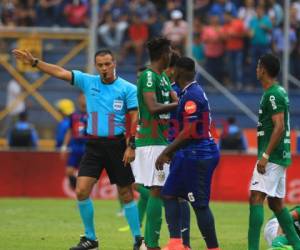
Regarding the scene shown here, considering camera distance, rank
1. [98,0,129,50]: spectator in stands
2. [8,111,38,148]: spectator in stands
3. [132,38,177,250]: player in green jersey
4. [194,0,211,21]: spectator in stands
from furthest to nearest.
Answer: [98,0,129,50]: spectator in stands < [194,0,211,21]: spectator in stands < [8,111,38,148]: spectator in stands < [132,38,177,250]: player in green jersey

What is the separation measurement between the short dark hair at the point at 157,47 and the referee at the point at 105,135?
86 centimetres

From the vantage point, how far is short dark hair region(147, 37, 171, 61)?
11.4 m

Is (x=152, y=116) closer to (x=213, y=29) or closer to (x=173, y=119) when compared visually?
(x=173, y=119)

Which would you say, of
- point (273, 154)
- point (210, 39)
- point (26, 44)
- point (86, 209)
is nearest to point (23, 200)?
point (26, 44)

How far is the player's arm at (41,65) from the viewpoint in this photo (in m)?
11.7

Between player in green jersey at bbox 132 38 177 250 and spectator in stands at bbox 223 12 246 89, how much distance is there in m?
11.5

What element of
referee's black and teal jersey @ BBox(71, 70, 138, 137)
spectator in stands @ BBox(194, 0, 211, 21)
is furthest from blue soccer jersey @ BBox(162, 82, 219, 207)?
spectator in stands @ BBox(194, 0, 211, 21)

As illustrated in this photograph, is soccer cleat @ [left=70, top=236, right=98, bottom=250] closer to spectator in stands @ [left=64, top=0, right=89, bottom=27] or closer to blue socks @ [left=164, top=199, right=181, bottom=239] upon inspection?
blue socks @ [left=164, top=199, right=181, bottom=239]

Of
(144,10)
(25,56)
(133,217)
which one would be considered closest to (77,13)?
(144,10)

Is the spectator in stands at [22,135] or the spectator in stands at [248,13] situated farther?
the spectator in stands at [248,13]

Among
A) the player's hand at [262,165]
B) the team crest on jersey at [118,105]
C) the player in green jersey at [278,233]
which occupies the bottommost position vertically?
the player in green jersey at [278,233]

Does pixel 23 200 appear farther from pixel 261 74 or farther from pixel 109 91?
pixel 261 74

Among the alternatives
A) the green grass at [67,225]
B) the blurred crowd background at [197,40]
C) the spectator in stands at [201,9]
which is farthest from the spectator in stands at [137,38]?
the green grass at [67,225]

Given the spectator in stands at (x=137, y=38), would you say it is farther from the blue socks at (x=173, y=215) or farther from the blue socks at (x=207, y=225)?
the blue socks at (x=207, y=225)
